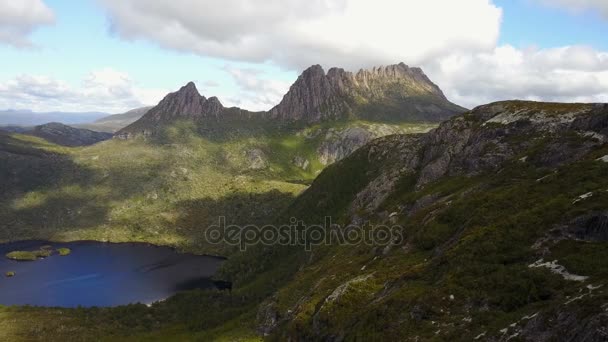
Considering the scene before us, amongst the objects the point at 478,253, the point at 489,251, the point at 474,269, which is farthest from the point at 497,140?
the point at 474,269

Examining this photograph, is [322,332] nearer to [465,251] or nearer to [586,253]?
[465,251]

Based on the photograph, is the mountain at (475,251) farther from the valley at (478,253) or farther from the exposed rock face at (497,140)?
the exposed rock face at (497,140)

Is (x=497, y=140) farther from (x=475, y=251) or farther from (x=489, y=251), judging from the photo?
(x=489, y=251)

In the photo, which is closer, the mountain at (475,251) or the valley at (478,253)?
the mountain at (475,251)

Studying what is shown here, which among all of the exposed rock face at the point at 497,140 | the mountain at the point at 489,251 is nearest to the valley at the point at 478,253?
the mountain at the point at 489,251

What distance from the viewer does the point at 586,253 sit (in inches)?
2368

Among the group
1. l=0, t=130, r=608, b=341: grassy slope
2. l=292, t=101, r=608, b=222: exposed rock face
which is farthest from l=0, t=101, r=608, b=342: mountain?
l=292, t=101, r=608, b=222: exposed rock face

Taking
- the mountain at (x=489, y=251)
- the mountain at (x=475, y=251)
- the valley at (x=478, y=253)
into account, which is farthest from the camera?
the valley at (x=478, y=253)

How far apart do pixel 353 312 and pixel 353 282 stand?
12.9 metres

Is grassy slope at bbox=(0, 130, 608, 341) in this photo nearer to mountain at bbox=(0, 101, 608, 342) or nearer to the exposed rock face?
mountain at bbox=(0, 101, 608, 342)

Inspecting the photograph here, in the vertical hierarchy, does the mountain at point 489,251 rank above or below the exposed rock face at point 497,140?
below

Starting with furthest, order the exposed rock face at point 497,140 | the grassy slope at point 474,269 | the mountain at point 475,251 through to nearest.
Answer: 1. the exposed rock face at point 497,140
2. the grassy slope at point 474,269
3. the mountain at point 475,251

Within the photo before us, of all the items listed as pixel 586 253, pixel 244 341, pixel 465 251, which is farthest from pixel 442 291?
pixel 244 341

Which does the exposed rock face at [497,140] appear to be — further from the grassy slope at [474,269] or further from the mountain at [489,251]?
the grassy slope at [474,269]
